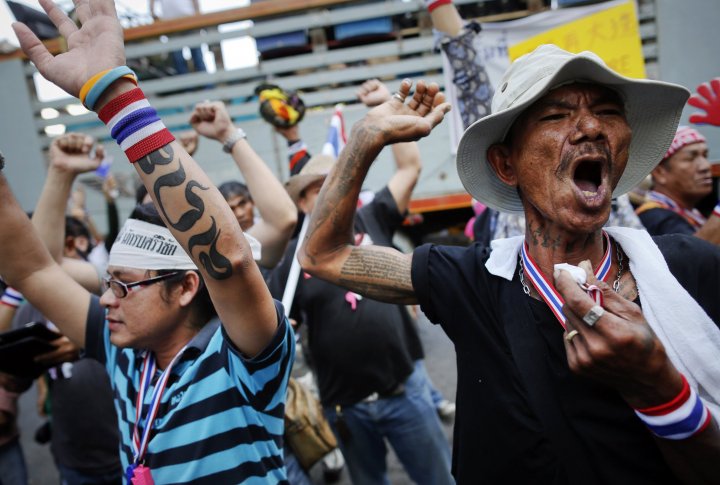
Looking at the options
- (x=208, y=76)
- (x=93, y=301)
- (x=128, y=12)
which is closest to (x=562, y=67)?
(x=93, y=301)

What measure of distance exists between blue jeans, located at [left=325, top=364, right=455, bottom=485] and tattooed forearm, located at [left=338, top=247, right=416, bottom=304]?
145 cm

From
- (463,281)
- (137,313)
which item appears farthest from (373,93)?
(137,313)

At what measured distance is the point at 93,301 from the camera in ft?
7.02

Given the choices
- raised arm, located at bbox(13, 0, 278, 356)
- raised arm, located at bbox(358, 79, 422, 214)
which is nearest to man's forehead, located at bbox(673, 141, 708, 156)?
raised arm, located at bbox(358, 79, 422, 214)

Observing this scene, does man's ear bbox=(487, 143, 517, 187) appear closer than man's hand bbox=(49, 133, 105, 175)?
Answer: Yes

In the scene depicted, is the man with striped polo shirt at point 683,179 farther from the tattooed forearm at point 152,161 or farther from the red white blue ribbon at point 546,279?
the tattooed forearm at point 152,161

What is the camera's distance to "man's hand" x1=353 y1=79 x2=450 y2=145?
5.32 feet

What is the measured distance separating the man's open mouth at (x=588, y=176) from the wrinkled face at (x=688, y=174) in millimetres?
2508

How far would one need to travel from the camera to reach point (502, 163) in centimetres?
167

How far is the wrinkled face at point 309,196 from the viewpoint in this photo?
3.41m

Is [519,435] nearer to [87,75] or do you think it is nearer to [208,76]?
[87,75]

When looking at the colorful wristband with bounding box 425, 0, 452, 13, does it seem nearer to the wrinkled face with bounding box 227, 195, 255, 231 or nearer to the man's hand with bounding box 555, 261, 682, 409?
the wrinkled face with bounding box 227, 195, 255, 231

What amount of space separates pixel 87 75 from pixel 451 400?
190 inches

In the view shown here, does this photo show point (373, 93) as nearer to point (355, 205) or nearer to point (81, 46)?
point (355, 205)
